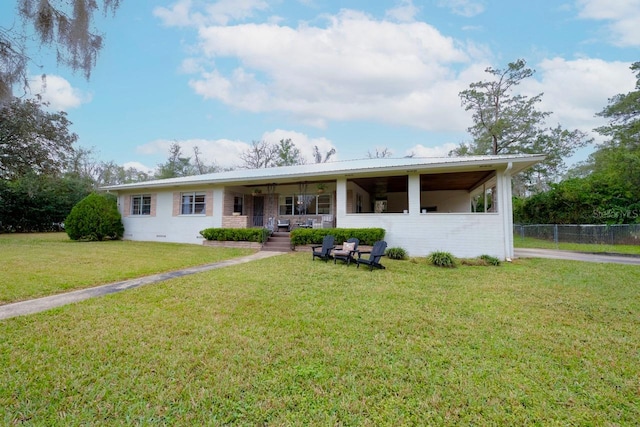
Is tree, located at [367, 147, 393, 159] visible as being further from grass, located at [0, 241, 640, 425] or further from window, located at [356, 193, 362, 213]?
grass, located at [0, 241, 640, 425]

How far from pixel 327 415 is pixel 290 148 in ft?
112

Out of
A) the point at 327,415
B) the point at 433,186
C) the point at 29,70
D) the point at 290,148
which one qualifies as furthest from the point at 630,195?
→ the point at 290,148

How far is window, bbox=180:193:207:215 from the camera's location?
14.7 meters

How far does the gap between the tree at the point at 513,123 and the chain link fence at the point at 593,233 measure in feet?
31.9

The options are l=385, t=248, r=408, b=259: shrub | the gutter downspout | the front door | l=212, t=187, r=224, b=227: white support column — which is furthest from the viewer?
the front door

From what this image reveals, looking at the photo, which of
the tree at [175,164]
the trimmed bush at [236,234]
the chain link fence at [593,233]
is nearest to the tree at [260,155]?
the tree at [175,164]

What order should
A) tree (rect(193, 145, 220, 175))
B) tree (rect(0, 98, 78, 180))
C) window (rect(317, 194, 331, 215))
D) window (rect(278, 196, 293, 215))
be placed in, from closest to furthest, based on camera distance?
window (rect(317, 194, 331, 215)) < window (rect(278, 196, 293, 215)) < tree (rect(0, 98, 78, 180)) < tree (rect(193, 145, 220, 175))

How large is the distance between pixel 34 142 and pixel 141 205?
933 centimetres

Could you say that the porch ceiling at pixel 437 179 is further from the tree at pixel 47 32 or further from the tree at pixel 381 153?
the tree at pixel 381 153

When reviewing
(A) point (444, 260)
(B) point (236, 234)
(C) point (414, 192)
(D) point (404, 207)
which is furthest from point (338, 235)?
(D) point (404, 207)

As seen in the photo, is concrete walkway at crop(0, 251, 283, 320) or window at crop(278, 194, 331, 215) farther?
window at crop(278, 194, 331, 215)

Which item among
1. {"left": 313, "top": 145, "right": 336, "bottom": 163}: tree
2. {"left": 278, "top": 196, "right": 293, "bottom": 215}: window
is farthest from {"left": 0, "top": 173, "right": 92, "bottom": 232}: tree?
{"left": 313, "top": 145, "right": 336, "bottom": 163}: tree

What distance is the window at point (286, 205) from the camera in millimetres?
15523

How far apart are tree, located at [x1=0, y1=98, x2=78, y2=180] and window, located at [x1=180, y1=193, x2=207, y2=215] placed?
36.5 feet
